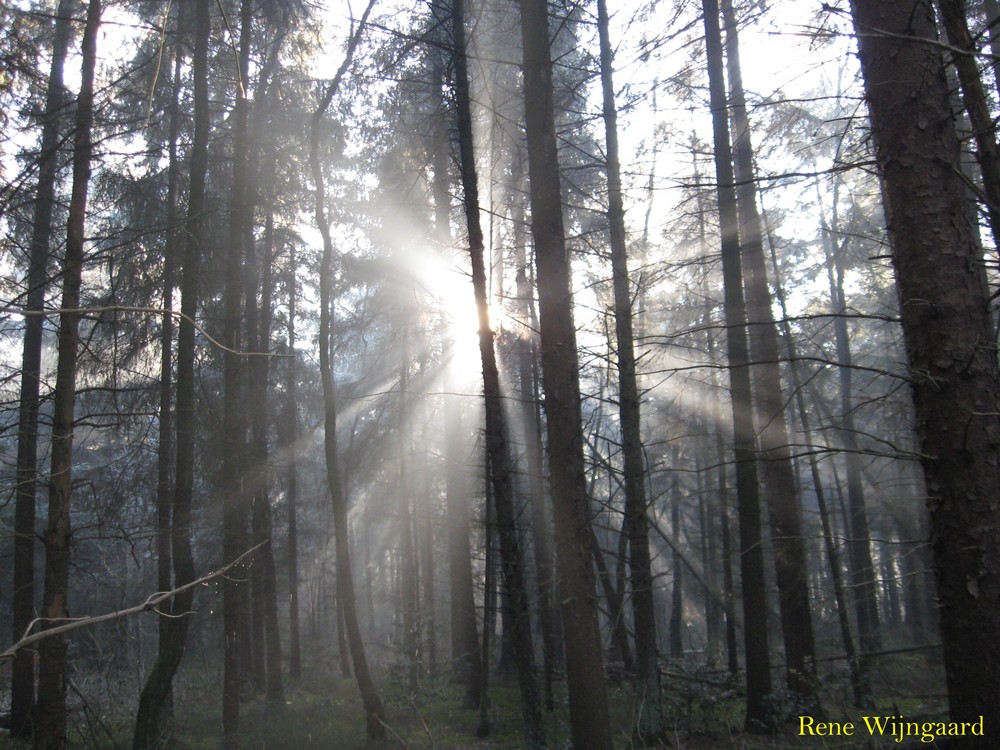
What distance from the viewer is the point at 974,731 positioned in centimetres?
319

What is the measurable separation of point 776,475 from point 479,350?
4.92 meters

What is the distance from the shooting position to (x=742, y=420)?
1009cm

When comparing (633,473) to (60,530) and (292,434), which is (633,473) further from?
(292,434)

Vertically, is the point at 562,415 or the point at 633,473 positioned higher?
the point at 562,415

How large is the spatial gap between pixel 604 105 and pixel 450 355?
752 centimetres

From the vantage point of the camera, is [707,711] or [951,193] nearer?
[951,193]

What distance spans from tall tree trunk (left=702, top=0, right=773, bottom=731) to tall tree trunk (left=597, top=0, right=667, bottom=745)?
133 cm

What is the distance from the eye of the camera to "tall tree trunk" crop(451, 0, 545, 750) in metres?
8.05

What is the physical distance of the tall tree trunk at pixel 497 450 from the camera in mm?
8055

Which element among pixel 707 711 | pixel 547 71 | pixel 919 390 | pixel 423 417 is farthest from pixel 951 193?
pixel 423 417

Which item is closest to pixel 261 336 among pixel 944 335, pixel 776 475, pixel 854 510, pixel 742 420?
pixel 742 420

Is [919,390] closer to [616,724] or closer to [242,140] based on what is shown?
[616,724]

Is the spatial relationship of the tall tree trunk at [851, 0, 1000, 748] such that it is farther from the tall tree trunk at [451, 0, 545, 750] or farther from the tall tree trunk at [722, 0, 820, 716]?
the tall tree trunk at [722, 0, 820, 716]

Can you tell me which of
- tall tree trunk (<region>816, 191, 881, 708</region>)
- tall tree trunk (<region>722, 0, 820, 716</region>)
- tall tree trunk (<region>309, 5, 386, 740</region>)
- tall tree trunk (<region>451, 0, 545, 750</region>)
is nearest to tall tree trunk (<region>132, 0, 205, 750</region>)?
tall tree trunk (<region>309, 5, 386, 740</region>)
